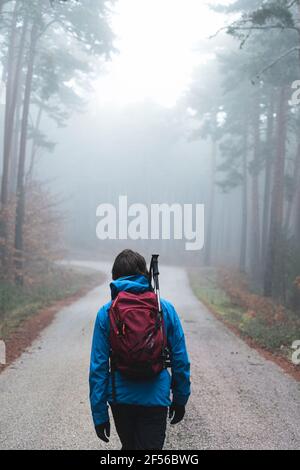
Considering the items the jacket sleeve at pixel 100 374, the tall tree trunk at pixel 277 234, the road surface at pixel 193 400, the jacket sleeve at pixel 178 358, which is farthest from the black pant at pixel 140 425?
the tall tree trunk at pixel 277 234

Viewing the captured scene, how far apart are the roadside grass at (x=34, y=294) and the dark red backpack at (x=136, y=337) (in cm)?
829

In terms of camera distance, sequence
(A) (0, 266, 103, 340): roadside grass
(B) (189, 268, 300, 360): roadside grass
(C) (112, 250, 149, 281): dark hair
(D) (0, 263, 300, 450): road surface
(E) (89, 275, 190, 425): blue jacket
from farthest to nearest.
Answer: (A) (0, 266, 103, 340): roadside grass < (B) (189, 268, 300, 360): roadside grass < (D) (0, 263, 300, 450): road surface < (C) (112, 250, 149, 281): dark hair < (E) (89, 275, 190, 425): blue jacket

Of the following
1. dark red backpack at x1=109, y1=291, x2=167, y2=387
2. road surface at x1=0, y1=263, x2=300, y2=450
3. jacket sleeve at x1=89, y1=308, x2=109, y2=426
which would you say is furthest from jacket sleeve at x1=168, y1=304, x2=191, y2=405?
road surface at x1=0, y1=263, x2=300, y2=450

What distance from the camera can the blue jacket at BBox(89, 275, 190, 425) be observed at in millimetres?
3299

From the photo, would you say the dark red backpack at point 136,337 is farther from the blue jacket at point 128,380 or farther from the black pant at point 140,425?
the black pant at point 140,425

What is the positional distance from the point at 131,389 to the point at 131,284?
75 centimetres

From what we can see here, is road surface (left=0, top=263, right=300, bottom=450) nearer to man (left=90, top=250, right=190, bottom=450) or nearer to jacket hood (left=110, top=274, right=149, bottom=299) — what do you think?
man (left=90, top=250, right=190, bottom=450)

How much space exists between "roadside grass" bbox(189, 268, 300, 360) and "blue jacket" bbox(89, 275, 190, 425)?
7.31 metres

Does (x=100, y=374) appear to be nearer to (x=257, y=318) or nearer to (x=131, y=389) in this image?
(x=131, y=389)

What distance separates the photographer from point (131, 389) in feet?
10.8

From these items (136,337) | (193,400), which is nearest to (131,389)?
(136,337)

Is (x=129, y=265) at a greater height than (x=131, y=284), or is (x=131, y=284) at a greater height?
(x=129, y=265)

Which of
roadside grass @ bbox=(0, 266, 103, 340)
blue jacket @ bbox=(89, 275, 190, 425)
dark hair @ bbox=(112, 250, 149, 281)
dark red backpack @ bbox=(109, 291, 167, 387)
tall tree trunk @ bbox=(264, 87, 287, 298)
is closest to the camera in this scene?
dark red backpack @ bbox=(109, 291, 167, 387)

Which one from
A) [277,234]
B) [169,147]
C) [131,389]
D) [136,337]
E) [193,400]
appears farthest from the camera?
[169,147]
